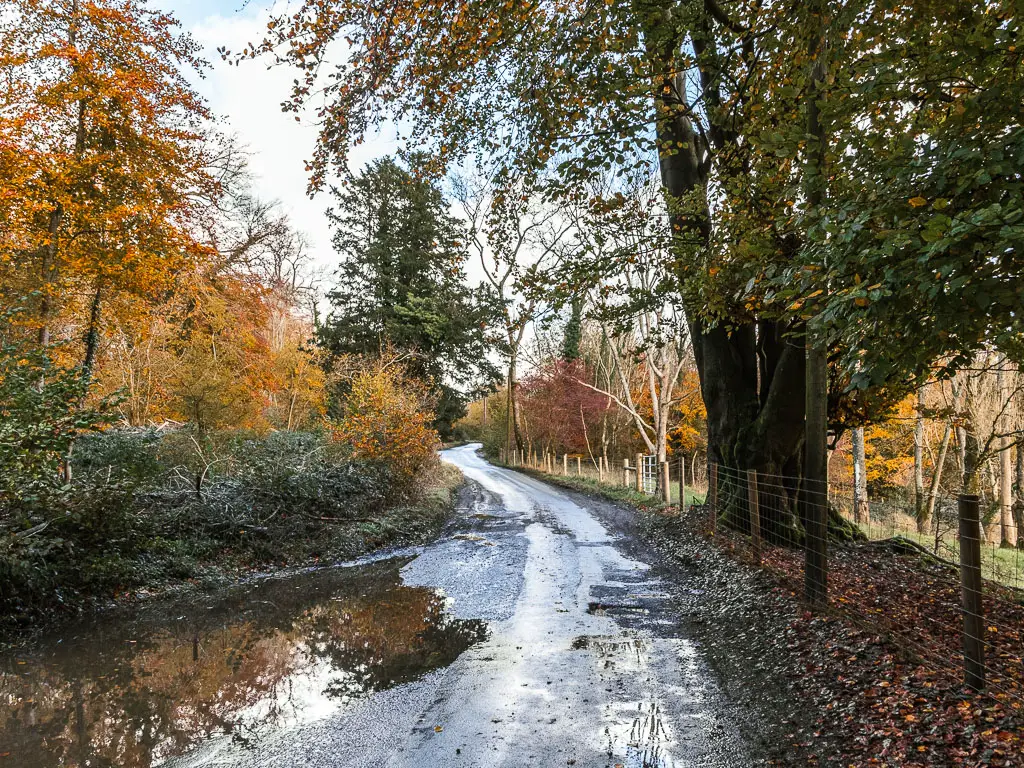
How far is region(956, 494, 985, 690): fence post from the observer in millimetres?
3619

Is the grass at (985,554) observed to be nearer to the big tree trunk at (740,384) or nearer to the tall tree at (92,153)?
the big tree trunk at (740,384)

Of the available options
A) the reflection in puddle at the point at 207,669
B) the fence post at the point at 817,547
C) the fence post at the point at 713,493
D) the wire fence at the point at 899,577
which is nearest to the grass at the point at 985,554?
the wire fence at the point at 899,577

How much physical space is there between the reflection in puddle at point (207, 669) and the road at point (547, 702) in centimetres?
30

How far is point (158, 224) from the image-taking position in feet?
35.7

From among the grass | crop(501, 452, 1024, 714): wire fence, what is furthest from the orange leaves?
the grass

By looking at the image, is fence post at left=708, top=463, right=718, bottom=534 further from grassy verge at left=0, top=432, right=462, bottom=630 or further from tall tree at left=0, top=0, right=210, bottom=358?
tall tree at left=0, top=0, right=210, bottom=358

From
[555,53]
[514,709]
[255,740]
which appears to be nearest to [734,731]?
[514,709]

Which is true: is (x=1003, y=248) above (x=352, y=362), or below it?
below

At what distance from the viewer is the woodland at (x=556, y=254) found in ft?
12.5

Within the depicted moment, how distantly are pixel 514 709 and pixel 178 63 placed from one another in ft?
45.9

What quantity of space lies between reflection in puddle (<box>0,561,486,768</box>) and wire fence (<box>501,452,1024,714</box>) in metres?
3.78

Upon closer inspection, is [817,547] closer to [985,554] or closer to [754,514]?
[754,514]

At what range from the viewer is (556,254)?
38.9 feet

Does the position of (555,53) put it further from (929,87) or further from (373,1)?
(929,87)
